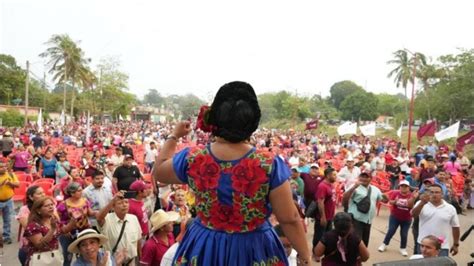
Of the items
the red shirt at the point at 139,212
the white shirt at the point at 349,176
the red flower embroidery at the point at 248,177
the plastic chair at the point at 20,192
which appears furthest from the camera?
the white shirt at the point at 349,176

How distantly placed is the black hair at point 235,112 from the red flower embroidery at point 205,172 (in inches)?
5.6

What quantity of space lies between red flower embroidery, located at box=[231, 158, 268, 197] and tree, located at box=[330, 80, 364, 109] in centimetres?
9582

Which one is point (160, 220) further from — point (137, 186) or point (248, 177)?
point (248, 177)

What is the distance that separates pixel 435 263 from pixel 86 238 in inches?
111

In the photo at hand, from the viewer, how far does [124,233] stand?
4426 millimetres

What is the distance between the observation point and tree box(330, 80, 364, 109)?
95188mm

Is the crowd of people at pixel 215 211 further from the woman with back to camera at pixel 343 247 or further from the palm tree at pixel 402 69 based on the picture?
the palm tree at pixel 402 69

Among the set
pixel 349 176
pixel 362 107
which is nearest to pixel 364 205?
pixel 349 176

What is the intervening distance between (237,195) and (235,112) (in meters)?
0.41

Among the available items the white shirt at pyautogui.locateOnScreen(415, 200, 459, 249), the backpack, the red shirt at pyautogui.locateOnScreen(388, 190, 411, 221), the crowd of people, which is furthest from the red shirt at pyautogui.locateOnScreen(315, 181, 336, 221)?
the white shirt at pyautogui.locateOnScreen(415, 200, 459, 249)

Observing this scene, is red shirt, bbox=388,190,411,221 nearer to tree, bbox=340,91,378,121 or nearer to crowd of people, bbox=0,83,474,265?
crowd of people, bbox=0,83,474,265

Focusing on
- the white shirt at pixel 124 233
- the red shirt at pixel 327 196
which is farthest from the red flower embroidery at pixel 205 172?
the red shirt at pixel 327 196

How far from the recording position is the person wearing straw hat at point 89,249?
3.66 m

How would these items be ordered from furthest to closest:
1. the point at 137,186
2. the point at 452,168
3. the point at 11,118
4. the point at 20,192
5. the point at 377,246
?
1. the point at 11,118
2. the point at 452,168
3. the point at 20,192
4. the point at 377,246
5. the point at 137,186
